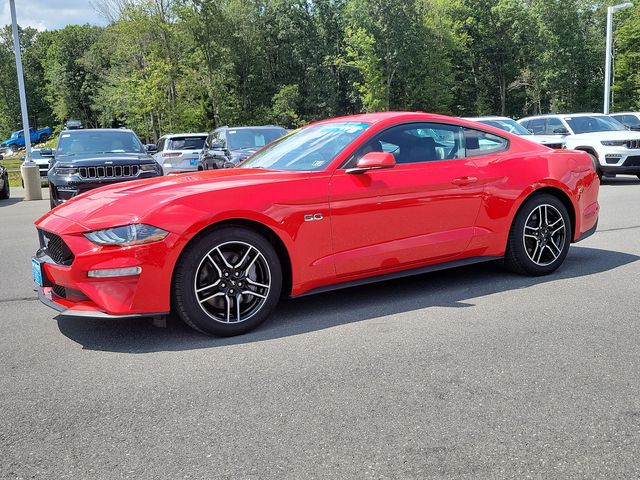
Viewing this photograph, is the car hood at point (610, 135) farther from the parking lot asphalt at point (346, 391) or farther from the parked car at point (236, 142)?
the parking lot asphalt at point (346, 391)

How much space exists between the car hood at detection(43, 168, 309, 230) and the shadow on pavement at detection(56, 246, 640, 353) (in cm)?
84

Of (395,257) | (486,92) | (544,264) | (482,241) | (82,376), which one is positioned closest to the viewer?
(82,376)

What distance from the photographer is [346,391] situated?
3365 mm

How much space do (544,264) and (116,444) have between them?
14.4 feet

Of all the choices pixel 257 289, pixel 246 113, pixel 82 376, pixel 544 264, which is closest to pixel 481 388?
pixel 257 289

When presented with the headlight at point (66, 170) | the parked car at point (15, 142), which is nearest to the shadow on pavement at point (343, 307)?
the headlight at point (66, 170)

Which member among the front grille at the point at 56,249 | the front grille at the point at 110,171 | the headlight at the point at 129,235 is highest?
the front grille at the point at 110,171

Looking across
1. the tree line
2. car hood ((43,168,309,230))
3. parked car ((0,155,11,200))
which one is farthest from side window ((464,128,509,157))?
the tree line

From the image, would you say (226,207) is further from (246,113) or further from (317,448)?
(246,113)

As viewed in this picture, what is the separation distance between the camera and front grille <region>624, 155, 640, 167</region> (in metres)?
15.3

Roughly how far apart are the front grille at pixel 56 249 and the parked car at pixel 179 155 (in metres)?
13.7

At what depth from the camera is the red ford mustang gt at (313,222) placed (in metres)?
4.12

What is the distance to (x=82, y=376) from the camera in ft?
12.1

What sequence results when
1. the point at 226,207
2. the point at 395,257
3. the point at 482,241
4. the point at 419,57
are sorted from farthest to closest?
1. the point at 419,57
2. the point at 482,241
3. the point at 395,257
4. the point at 226,207
